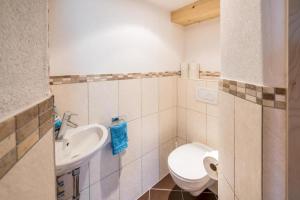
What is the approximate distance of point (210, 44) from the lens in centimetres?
188

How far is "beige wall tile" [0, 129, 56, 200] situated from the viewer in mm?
261

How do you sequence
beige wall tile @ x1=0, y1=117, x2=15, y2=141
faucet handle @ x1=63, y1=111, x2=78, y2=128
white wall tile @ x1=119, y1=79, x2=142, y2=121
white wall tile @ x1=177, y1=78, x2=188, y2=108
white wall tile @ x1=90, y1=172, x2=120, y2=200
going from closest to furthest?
1. beige wall tile @ x1=0, y1=117, x2=15, y2=141
2. faucet handle @ x1=63, y1=111, x2=78, y2=128
3. white wall tile @ x1=90, y1=172, x2=120, y2=200
4. white wall tile @ x1=119, y1=79, x2=142, y2=121
5. white wall tile @ x1=177, y1=78, x2=188, y2=108

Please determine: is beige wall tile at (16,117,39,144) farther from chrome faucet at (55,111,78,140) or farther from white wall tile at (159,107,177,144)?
white wall tile at (159,107,177,144)

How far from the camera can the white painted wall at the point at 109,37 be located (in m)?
1.09

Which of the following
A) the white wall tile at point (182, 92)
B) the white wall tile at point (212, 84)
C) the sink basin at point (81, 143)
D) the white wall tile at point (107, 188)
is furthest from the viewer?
the white wall tile at point (182, 92)

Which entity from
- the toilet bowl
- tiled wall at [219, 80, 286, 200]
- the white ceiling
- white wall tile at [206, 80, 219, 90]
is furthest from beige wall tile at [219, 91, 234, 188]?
the white ceiling

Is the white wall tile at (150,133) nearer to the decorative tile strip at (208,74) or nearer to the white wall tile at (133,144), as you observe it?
the white wall tile at (133,144)

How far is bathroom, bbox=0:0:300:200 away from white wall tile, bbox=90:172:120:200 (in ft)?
0.04

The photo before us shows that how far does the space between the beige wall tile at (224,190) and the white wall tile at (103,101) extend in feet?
3.19

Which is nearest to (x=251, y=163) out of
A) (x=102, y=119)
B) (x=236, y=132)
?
(x=236, y=132)

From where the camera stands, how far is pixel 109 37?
4.46ft

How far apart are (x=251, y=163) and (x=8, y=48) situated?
704 mm

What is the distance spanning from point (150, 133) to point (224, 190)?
1087 mm

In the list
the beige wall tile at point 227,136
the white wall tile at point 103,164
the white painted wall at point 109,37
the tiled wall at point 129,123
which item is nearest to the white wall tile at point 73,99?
the tiled wall at point 129,123
